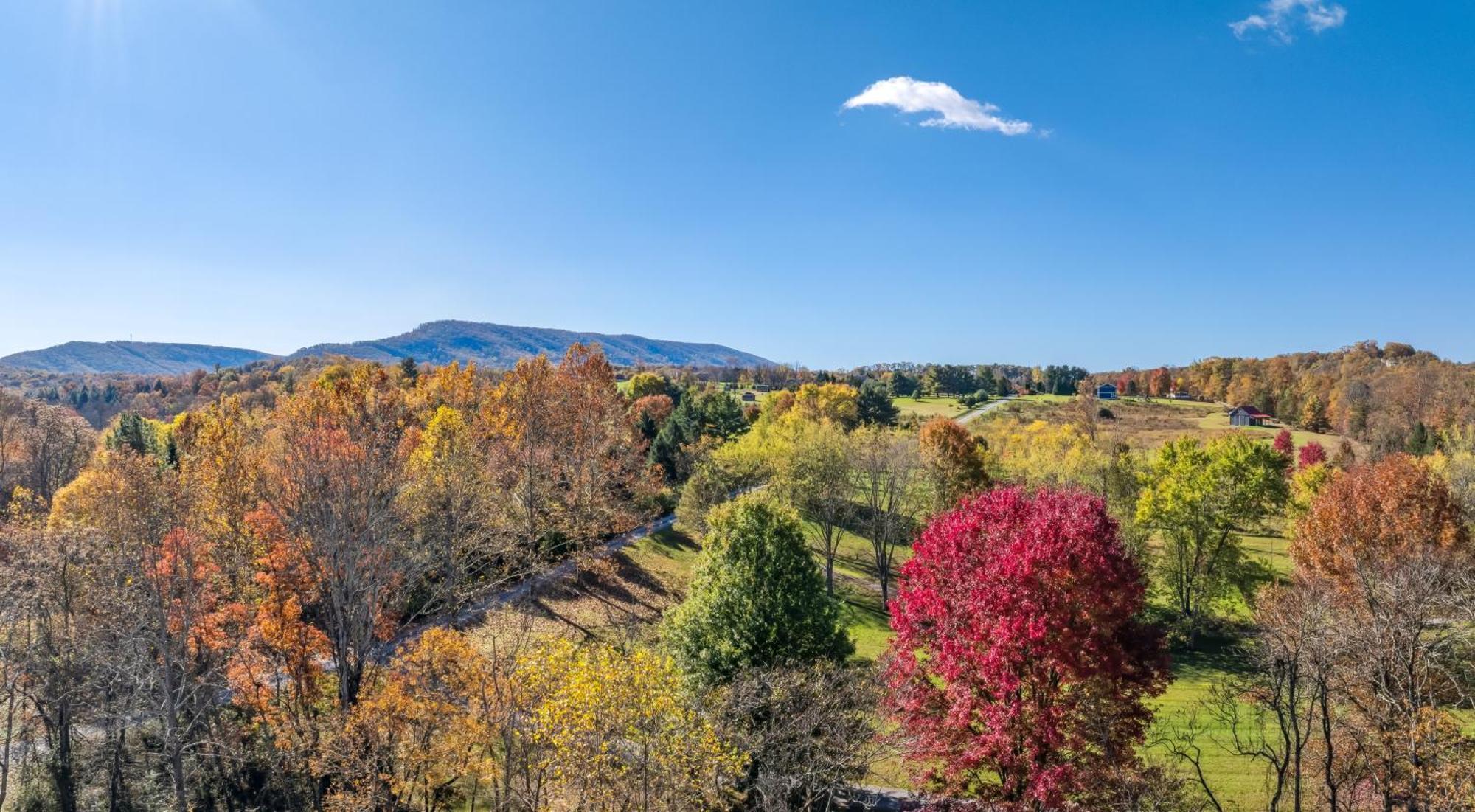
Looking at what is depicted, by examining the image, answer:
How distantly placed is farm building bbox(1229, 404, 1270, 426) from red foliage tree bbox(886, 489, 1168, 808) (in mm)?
110041

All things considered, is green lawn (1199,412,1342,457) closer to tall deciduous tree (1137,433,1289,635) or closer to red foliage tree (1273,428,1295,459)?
red foliage tree (1273,428,1295,459)

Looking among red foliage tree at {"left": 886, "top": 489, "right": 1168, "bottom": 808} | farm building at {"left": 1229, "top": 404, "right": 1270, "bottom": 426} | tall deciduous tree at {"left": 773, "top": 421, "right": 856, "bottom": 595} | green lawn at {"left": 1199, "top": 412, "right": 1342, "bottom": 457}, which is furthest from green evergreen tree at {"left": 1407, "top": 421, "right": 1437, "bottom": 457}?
red foliage tree at {"left": 886, "top": 489, "right": 1168, "bottom": 808}

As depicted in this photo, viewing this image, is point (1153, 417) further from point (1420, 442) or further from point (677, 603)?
point (677, 603)

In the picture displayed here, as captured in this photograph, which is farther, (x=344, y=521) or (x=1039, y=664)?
(x=344, y=521)

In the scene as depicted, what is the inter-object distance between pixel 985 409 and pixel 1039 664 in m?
104

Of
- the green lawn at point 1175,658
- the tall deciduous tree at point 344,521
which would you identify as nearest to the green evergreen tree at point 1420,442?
the green lawn at point 1175,658

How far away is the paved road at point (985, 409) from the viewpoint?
10110 cm

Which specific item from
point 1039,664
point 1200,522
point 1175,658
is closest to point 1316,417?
point 1200,522

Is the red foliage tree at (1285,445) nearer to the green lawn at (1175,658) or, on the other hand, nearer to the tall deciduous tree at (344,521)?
the green lawn at (1175,658)

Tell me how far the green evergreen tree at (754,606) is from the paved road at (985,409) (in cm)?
7821

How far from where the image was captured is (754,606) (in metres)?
20.4

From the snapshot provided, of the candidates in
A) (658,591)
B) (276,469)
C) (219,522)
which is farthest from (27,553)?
(658,591)

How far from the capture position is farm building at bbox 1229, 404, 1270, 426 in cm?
10425

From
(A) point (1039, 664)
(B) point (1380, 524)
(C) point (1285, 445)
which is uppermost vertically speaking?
(C) point (1285, 445)
